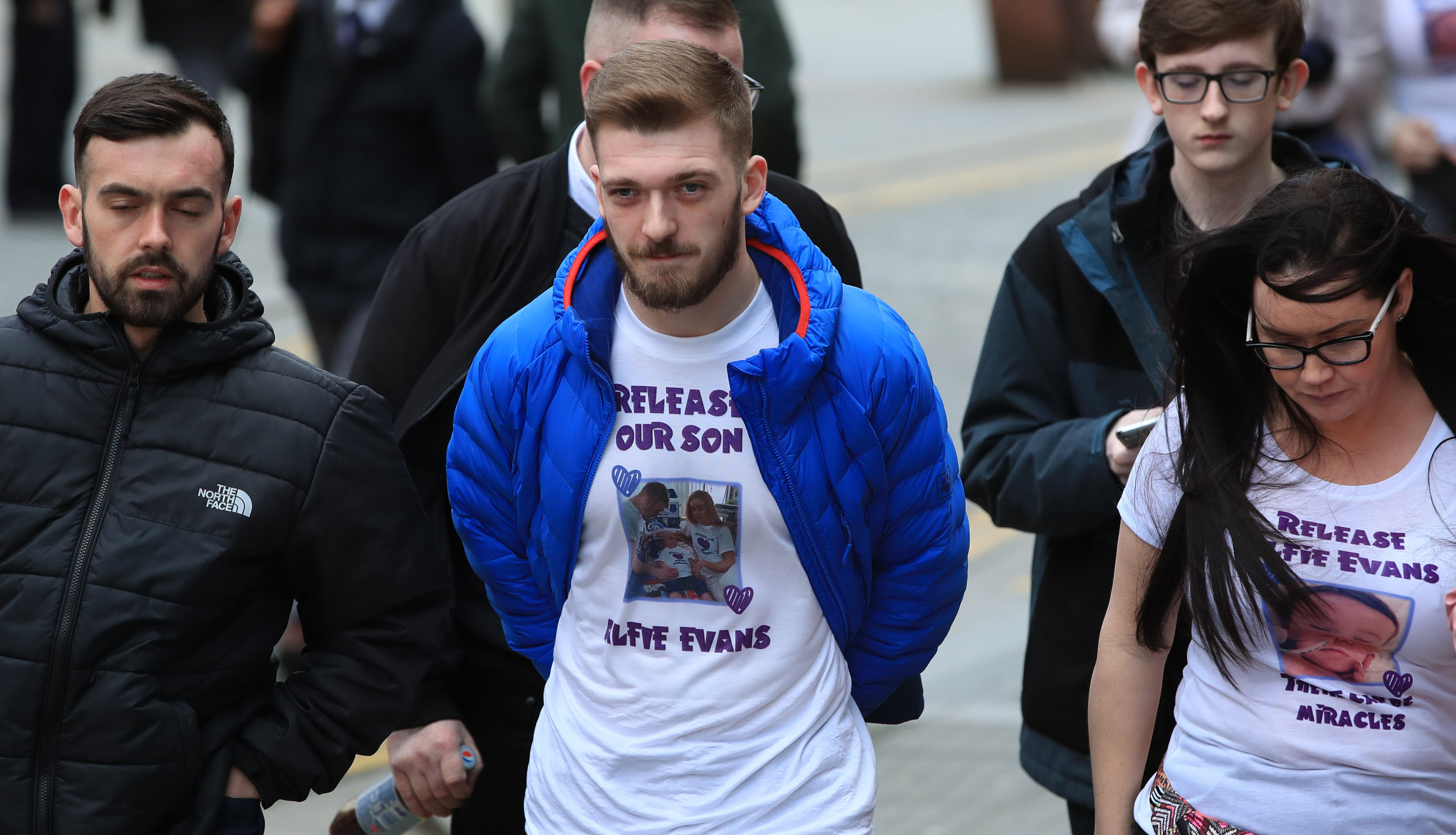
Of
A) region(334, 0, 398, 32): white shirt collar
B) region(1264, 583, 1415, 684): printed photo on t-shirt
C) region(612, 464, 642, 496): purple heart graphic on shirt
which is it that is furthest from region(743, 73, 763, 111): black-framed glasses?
region(334, 0, 398, 32): white shirt collar

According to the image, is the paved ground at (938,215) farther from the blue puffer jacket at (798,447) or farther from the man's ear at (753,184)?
the man's ear at (753,184)

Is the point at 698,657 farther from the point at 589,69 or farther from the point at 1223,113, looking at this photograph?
the point at 1223,113

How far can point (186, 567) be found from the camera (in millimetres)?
2654

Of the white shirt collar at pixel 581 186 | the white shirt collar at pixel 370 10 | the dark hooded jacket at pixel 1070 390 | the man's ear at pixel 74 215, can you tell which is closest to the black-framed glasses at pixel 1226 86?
the dark hooded jacket at pixel 1070 390

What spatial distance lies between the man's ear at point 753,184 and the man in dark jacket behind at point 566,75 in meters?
2.65

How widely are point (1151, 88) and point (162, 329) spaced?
1.88 meters

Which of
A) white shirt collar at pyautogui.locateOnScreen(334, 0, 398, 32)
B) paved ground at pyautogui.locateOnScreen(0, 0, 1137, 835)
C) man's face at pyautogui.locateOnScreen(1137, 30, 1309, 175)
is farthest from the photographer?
white shirt collar at pyautogui.locateOnScreen(334, 0, 398, 32)

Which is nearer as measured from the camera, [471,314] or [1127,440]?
[1127,440]

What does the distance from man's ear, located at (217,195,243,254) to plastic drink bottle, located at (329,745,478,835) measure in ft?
3.55

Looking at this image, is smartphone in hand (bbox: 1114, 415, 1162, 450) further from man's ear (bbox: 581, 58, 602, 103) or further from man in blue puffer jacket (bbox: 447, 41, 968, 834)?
man's ear (bbox: 581, 58, 602, 103)

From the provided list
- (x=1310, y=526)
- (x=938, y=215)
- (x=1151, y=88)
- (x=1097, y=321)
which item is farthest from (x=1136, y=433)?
(x=938, y=215)

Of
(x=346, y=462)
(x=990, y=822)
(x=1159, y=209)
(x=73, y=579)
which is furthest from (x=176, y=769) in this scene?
(x=990, y=822)

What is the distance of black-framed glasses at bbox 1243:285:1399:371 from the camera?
2516mm

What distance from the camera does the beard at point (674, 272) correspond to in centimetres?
258
